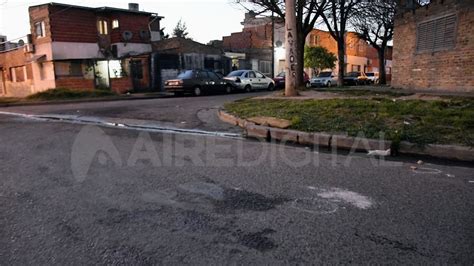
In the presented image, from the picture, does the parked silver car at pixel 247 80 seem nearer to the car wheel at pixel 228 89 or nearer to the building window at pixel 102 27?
the car wheel at pixel 228 89

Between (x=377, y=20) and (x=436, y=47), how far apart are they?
13503 mm

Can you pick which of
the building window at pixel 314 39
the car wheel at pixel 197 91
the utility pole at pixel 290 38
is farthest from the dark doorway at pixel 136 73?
the building window at pixel 314 39

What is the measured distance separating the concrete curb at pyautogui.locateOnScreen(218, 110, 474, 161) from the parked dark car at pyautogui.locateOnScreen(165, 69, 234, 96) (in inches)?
492

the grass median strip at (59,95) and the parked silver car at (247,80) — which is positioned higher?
the parked silver car at (247,80)

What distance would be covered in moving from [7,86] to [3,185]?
114ft

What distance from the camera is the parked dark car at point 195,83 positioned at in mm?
20188

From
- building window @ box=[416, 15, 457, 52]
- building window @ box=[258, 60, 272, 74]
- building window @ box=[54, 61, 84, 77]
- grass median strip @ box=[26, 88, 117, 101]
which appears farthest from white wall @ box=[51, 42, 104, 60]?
building window @ box=[416, 15, 457, 52]

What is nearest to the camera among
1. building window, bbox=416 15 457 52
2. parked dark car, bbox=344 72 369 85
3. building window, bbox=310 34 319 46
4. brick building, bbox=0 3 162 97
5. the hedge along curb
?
the hedge along curb

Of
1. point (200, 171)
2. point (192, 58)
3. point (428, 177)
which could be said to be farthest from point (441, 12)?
point (192, 58)

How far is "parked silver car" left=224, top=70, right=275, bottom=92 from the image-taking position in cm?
2312

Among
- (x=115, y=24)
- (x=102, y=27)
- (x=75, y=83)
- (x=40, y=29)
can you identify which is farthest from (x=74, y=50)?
(x=115, y=24)

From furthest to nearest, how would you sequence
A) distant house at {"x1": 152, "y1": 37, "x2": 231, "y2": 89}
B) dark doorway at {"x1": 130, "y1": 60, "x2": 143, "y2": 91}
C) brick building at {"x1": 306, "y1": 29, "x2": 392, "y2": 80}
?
brick building at {"x1": 306, "y1": 29, "x2": 392, "y2": 80} → distant house at {"x1": 152, "y1": 37, "x2": 231, "y2": 89} → dark doorway at {"x1": 130, "y1": 60, "x2": 143, "y2": 91}

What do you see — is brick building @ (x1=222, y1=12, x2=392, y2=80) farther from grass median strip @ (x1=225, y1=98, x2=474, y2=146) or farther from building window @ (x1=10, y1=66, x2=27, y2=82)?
grass median strip @ (x1=225, y1=98, x2=474, y2=146)

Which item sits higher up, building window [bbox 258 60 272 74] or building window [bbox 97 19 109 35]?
building window [bbox 97 19 109 35]
